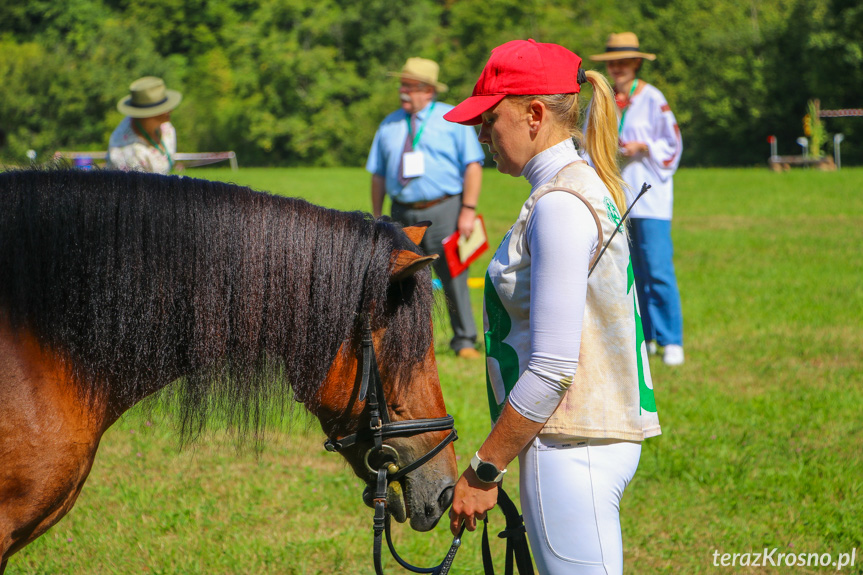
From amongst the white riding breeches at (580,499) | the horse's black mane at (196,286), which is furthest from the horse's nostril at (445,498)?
the horse's black mane at (196,286)

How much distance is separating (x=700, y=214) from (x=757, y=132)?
29.8 m

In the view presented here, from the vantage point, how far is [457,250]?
6.63 meters

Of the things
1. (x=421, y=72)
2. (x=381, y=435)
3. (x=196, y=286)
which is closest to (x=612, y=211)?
(x=381, y=435)

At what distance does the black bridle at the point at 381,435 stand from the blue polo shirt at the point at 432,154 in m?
4.60

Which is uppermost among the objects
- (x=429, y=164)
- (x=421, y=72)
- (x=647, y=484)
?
(x=421, y=72)

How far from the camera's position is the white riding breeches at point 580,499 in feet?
6.32

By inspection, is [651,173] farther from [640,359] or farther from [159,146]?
[640,359]

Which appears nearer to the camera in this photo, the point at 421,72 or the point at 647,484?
the point at 647,484

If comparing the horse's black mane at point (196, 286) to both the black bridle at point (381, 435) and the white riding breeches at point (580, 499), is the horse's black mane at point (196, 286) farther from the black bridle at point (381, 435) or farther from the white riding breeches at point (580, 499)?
the white riding breeches at point (580, 499)

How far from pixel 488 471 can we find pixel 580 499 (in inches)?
9.9

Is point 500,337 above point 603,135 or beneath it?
beneath

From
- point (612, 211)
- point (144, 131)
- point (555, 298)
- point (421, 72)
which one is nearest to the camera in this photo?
point (555, 298)

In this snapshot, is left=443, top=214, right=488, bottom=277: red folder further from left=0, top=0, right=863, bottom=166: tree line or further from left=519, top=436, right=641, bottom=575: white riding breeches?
left=0, top=0, right=863, bottom=166: tree line

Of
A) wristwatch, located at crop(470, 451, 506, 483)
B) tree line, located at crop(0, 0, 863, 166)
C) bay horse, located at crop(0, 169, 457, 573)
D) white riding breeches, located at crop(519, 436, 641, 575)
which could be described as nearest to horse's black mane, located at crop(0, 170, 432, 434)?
bay horse, located at crop(0, 169, 457, 573)
